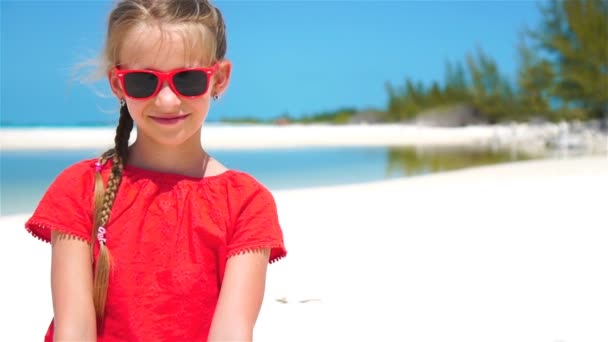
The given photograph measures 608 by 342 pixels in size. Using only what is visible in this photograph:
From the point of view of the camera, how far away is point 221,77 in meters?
1.79

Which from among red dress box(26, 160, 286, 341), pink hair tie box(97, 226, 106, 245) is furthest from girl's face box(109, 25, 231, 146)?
pink hair tie box(97, 226, 106, 245)

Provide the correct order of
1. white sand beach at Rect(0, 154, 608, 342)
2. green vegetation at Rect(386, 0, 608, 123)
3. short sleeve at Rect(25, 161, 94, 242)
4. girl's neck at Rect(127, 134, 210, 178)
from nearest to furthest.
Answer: short sleeve at Rect(25, 161, 94, 242) → girl's neck at Rect(127, 134, 210, 178) → white sand beach at Rect(0, 154, 608, 342) → green vegetation at Rect(386, 0, 608, 123)

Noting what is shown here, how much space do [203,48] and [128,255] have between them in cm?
51

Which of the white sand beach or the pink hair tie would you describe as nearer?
the pink hair tie

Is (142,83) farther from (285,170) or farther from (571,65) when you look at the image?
(571,65)

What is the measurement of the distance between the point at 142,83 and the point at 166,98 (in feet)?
0.21

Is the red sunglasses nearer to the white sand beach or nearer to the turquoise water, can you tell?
the white sand beach

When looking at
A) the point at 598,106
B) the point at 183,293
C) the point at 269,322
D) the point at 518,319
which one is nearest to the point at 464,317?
the point at 518,319

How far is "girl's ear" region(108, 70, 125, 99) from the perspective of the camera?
1.74 metres

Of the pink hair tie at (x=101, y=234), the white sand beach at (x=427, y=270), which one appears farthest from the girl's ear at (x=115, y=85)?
the white sand beach at (x=427, y=270)

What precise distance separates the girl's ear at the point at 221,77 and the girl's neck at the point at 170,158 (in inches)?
5.3

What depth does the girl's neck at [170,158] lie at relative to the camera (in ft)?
5.68

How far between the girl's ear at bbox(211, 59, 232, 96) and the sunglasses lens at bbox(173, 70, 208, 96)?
0.34 feet

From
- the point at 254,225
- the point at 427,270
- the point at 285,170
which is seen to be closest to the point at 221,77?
the point at 254,225
